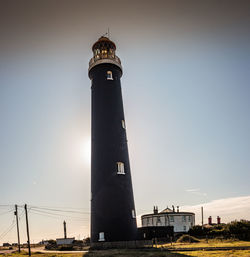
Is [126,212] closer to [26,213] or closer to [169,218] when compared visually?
[26,213]

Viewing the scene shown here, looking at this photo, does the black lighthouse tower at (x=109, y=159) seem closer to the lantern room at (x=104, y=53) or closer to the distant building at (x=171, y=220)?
the lantern room at (x=104, y=53)

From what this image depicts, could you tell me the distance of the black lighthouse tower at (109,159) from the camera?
81.3 ft

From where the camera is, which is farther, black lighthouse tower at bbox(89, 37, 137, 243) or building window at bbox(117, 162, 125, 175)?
building window at bbox(117, 162, 125, 175)

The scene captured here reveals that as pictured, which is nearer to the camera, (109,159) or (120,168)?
(109,159)

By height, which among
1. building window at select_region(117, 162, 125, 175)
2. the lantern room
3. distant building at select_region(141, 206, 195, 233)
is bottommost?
distant building at select_region(141, 206, 195, 233)

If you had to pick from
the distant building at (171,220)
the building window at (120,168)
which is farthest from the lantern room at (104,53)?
the distant building at (171,220)

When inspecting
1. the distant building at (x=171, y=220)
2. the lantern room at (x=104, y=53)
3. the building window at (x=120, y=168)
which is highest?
the lantern room at (x=104, y=53)

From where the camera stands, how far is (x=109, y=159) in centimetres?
2630

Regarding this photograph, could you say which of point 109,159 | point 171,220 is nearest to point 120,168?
point 109,159

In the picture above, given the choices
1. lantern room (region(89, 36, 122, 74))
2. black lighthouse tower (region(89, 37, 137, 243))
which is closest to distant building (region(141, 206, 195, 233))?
black lighthouse tower (region(89, 37, 137, 243))

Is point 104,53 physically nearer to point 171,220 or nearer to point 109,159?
point 109,159

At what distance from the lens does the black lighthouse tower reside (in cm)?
2477

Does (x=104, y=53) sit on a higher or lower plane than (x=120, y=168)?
higher

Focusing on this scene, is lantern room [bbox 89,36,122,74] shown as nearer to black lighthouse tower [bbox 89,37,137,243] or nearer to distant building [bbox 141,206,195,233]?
black lighthouse tower [bbox 89,37,137,243]
